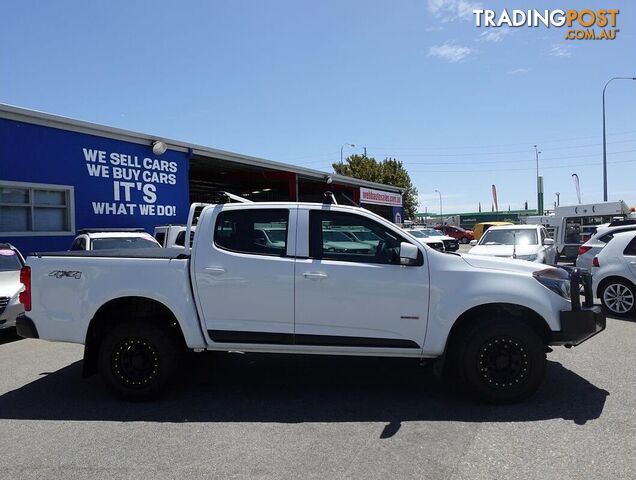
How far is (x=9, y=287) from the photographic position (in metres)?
8.13

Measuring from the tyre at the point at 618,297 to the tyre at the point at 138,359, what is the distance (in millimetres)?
7717

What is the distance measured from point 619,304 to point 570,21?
978 centimetres

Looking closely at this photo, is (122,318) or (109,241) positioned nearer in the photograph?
(122,318)

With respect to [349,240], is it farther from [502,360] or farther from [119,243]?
[119,243]

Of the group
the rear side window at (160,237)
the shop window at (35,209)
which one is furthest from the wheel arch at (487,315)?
the shop window at (35,209)

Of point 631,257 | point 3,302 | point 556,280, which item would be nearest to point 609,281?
point 631,257

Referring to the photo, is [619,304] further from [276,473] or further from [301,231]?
[276,473]

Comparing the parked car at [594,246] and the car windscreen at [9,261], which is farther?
the parked car at [594,246]

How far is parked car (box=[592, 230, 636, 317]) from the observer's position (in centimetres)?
883

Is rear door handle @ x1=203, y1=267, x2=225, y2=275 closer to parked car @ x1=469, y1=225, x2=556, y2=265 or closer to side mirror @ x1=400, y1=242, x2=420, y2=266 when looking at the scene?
side mirror @ x1=400, y1=242, x2=420, y2=266

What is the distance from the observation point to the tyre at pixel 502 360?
462 centimetres

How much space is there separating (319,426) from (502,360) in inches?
69.7

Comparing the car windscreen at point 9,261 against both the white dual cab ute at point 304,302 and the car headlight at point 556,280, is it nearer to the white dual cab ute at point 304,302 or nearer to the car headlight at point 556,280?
the white dual cab ute at point 304,302

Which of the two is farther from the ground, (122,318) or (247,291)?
(247,291)
